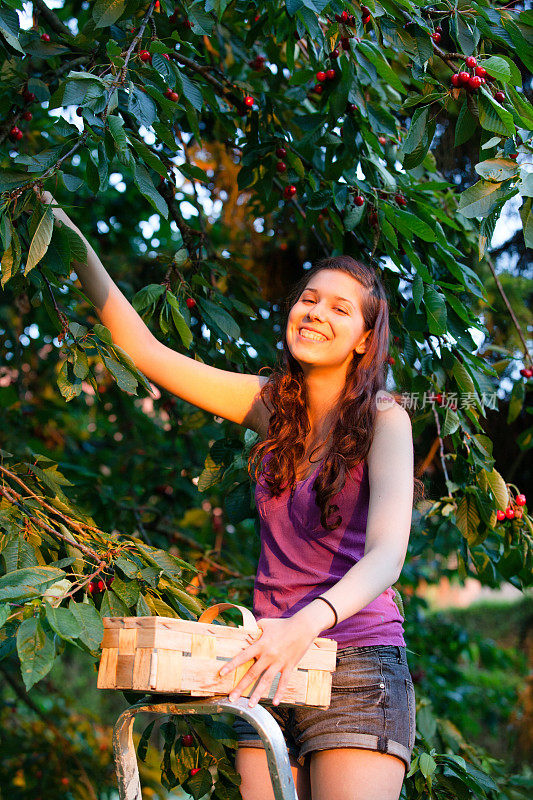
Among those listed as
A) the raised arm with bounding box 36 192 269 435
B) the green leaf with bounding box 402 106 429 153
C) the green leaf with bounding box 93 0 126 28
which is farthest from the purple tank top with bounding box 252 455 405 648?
the green leaf with bounding box 93 0 126 28

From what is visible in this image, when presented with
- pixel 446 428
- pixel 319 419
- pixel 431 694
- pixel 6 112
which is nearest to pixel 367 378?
pixel 319 419

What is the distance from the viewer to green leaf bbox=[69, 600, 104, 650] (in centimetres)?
119

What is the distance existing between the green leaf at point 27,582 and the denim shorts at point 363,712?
1.29ft

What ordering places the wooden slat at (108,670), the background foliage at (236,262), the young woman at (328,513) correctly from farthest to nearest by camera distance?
the background foliage at (236,262) → the young woman at (328,513) → the wooden slat at (108,670)

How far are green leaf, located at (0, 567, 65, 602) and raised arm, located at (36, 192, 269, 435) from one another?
55 cm

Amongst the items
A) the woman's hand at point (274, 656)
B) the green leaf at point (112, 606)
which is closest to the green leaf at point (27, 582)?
the green leaf at point (112, 606)

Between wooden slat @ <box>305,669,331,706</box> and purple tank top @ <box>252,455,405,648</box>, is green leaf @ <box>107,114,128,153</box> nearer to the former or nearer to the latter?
purple tank top @ <box>252,455,405,648</box>

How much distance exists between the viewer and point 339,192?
207 cm

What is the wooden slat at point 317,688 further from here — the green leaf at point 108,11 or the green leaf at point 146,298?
the green leaf at point 108,11

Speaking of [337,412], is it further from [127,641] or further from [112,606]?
[127,641]

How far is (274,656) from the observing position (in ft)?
3.65

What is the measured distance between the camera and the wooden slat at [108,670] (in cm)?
117

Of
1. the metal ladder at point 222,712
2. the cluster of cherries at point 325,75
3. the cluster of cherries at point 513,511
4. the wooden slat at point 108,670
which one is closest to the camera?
the metal ladder at point 222,712


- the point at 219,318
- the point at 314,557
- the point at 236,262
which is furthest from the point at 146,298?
the point at 314,557
